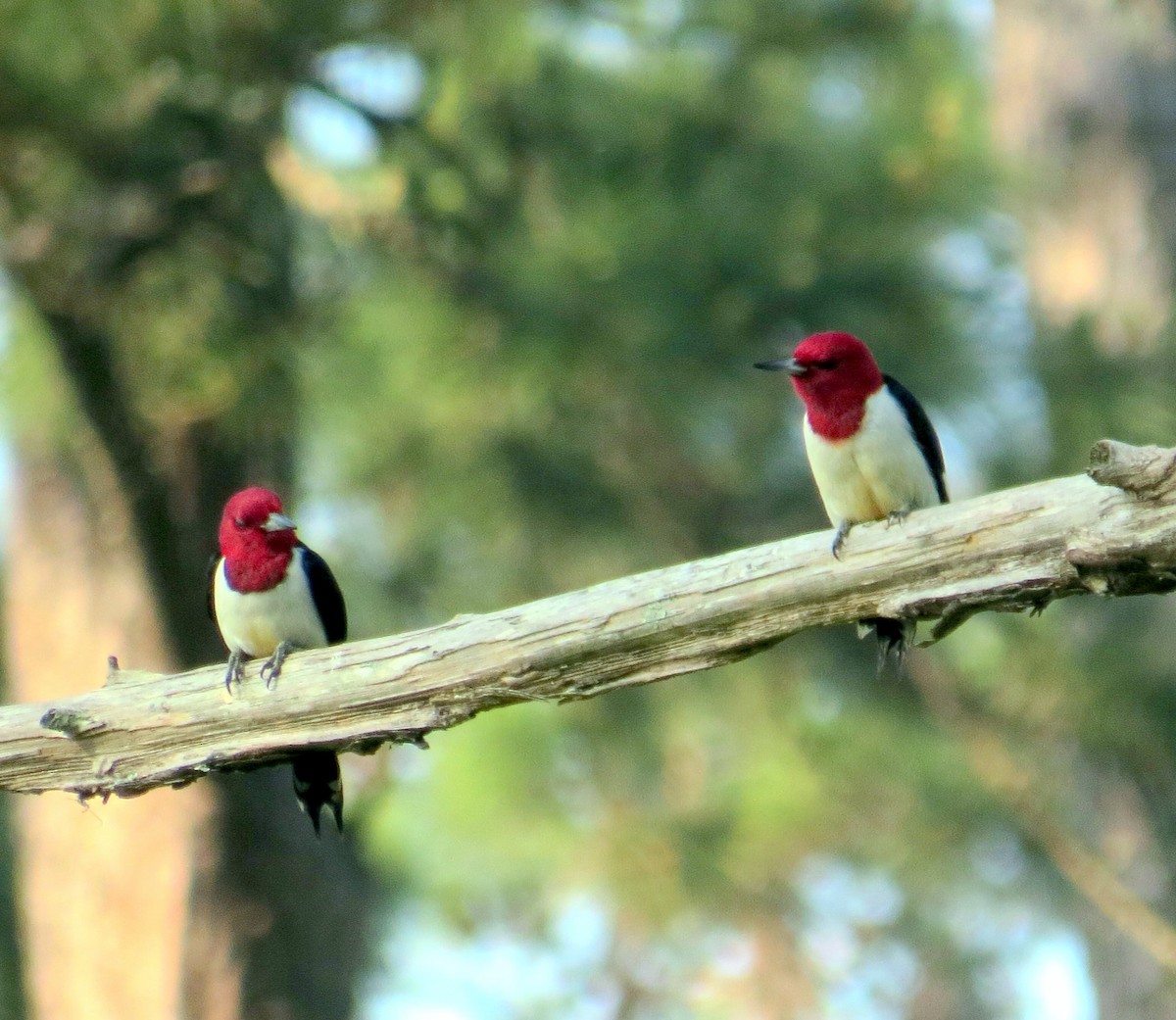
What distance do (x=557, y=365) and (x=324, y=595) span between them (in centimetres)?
213

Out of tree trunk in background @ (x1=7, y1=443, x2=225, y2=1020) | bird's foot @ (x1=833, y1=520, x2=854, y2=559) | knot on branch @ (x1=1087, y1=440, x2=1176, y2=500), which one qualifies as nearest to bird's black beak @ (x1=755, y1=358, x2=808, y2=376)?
bird's foot @ (x1=833, y1=520, x2=854, y2=559)

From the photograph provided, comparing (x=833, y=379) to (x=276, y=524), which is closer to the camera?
(x=833, y=379)

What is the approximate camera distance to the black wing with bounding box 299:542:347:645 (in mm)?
4047

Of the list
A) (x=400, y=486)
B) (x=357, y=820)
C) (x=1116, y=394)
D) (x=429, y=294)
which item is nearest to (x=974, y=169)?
(x=1116, y=394)

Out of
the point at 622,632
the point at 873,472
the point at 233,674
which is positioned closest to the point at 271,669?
the point at 233,674

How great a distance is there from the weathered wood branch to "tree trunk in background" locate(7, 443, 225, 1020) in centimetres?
207

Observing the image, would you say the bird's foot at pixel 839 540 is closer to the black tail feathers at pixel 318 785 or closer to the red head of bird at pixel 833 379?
the red head of bird at pixel 833 379

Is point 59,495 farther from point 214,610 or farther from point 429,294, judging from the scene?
point 214,610

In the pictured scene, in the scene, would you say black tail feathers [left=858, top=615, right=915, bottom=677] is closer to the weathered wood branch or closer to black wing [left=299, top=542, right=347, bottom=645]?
the weathered wood branch

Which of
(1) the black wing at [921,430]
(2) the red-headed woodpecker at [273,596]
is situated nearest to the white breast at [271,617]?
(2) the red-headed woodpecker at [273,596]

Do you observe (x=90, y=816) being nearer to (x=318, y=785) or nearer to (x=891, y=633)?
(x=318, y=785)

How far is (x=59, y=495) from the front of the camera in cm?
655

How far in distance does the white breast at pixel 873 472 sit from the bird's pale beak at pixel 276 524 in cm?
121

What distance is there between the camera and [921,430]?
3.98 meters
